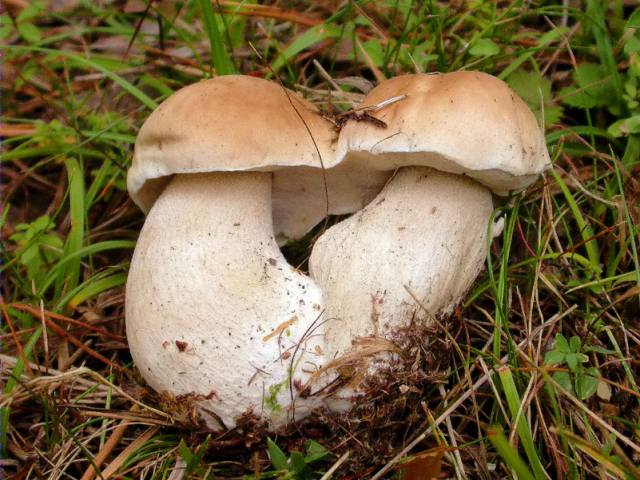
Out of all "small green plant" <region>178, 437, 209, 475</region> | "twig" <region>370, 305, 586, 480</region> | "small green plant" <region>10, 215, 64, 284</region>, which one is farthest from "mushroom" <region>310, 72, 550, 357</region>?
"small green plant" <region>10, 215, 64, 284</region>

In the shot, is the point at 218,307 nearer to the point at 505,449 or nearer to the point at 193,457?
the point at 193,457

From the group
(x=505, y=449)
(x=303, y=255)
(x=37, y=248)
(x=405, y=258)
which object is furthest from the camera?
(x=303, y=255)

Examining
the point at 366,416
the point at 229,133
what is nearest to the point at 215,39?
the point at 229,133

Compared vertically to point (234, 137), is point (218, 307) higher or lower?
lower

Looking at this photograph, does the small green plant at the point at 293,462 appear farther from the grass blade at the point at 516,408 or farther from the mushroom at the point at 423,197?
the grass blade at the point at 516,408

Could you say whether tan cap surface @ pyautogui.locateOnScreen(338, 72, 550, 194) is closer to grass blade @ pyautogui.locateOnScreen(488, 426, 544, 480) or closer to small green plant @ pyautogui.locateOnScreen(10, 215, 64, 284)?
grass blade @ pyautogui.locateOnScreen(488, 426, 544, 480)

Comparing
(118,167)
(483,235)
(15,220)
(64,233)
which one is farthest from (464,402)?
(15,220)

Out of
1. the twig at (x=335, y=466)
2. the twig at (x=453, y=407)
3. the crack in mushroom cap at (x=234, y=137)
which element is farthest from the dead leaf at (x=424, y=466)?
the crack in mushroom cap at (x=234, y=137)
